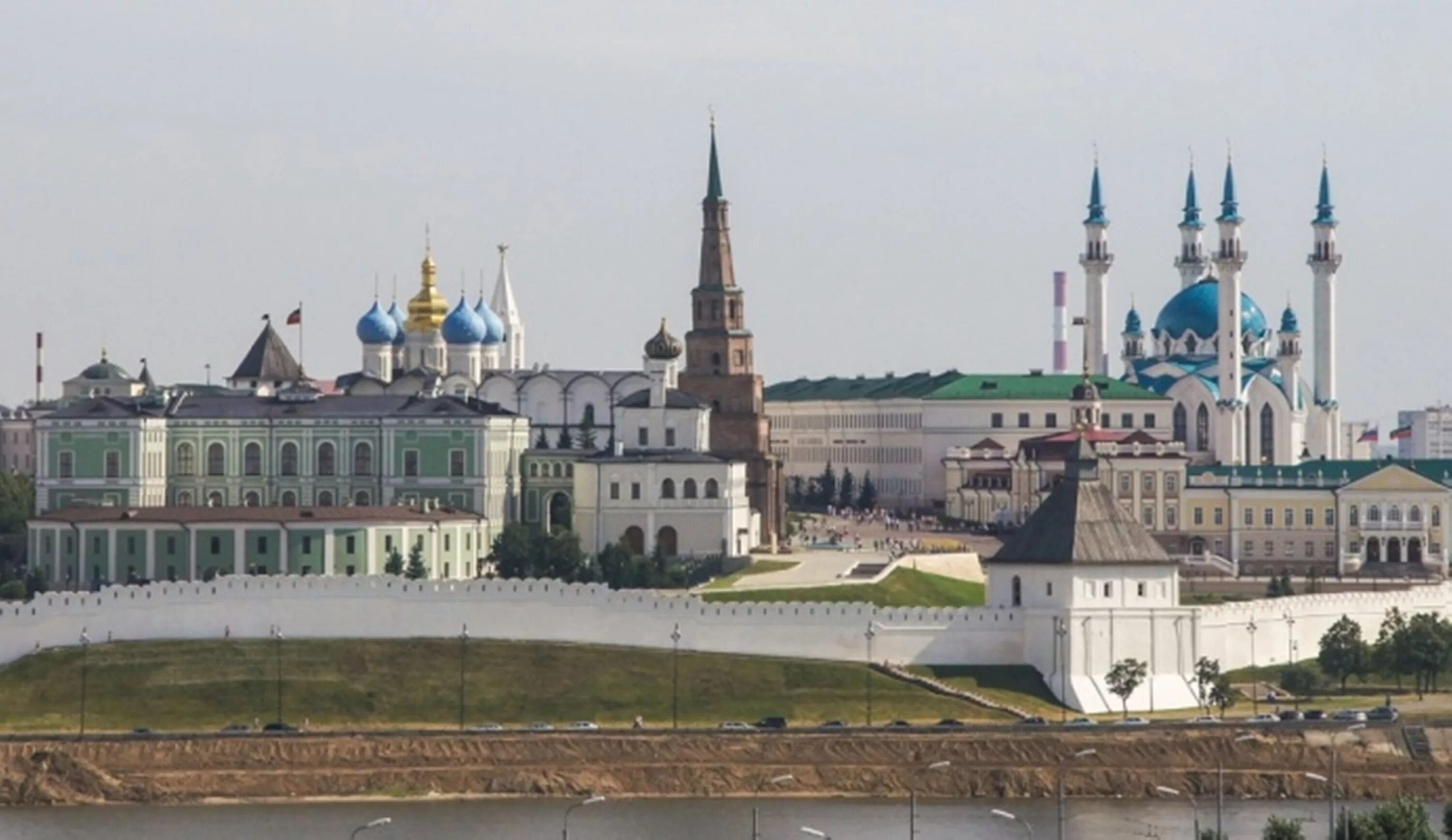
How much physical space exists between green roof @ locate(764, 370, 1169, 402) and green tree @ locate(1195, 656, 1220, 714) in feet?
144

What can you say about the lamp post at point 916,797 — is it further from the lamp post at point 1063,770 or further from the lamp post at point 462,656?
the lamp post at point 462,656

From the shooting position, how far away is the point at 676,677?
274 feet

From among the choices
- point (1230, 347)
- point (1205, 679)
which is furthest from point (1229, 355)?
point (1205, 679)

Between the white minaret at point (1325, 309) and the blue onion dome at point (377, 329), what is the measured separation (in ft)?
87.6

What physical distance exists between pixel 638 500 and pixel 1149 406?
30.5m

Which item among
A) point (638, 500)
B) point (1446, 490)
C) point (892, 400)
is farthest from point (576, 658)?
point (892, 400)

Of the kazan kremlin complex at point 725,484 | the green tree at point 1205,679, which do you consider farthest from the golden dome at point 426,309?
the green tree at point 1205,679

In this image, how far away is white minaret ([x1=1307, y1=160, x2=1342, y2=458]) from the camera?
130125 mm

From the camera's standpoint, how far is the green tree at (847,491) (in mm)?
135875

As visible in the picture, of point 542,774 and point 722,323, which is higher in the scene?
point 722,323

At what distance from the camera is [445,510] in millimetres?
101875

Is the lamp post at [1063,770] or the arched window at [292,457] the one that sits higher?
the arched window at [292,457]

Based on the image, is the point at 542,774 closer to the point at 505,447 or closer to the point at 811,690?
the point at 811,690

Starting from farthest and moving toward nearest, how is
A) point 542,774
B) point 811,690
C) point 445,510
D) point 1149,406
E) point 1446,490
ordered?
point 1149,406 < point 1446,490 < point 445,510 < point 811,690 < point 542,774
